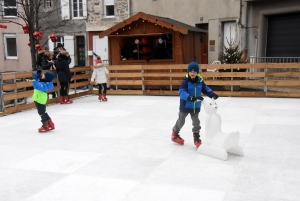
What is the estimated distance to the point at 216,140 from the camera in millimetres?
5715

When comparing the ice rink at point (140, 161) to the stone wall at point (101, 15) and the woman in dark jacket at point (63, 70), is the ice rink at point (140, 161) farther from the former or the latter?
the stone wall at point (101, 15)

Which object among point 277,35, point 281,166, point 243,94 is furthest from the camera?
point 277,35

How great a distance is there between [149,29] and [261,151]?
365 inches

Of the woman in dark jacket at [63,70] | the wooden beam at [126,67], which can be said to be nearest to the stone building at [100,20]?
the wooden beam at [126,67]

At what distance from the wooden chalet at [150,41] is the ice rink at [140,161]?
4.92 m

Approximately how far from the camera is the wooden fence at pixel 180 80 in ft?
38.0

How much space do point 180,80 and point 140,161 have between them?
25.4 ft

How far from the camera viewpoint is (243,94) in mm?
12117

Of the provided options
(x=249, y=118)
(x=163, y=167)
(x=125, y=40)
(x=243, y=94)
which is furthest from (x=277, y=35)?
(x=163, y=167)

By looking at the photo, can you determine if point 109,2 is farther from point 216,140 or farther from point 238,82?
point 216,140

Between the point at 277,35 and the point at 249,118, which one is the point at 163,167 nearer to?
the point at 249,118

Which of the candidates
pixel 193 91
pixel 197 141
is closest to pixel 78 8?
pixel 193 91

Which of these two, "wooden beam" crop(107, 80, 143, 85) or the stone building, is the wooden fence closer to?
"wooden beam" crop(107, 80, 143, 85)

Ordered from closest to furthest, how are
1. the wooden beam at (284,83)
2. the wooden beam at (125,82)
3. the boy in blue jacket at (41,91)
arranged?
1. the boy in blue jacket at (41,91)
2. the wooden beam at (284,83)
3. the wooden beam at (125,82)
